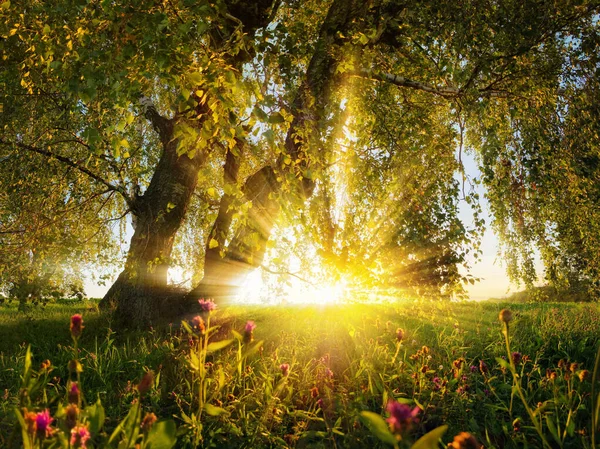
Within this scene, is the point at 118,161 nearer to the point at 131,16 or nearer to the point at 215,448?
the point at 131,16

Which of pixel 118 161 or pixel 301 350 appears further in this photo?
pixel 118 161

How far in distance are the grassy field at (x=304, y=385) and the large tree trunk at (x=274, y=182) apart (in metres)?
0.64

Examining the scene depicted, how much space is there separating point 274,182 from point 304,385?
12.0ft

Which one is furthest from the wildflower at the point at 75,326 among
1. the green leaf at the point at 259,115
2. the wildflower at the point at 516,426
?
the wildflower at the point at 516,426

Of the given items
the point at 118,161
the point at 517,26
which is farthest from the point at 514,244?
the point at 118,161

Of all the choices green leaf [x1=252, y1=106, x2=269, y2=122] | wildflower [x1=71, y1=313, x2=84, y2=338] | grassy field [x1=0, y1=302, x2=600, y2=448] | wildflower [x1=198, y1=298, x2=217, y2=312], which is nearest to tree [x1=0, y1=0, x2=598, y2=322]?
grassy field [x1=0, y1=302, x2=600, y2=448]

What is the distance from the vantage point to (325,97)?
23.6ft

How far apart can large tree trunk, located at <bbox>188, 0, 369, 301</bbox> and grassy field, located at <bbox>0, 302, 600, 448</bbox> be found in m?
0.64

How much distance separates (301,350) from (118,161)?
467 cm

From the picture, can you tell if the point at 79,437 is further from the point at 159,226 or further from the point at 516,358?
the point at 159,226

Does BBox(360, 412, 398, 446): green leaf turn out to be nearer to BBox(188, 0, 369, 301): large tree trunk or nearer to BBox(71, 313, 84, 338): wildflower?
BBox(71, 313, 84, 338): wildflower

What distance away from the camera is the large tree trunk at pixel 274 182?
5973mm

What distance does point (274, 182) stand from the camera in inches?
276

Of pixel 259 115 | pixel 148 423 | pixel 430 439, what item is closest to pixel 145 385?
pixel 148 423
